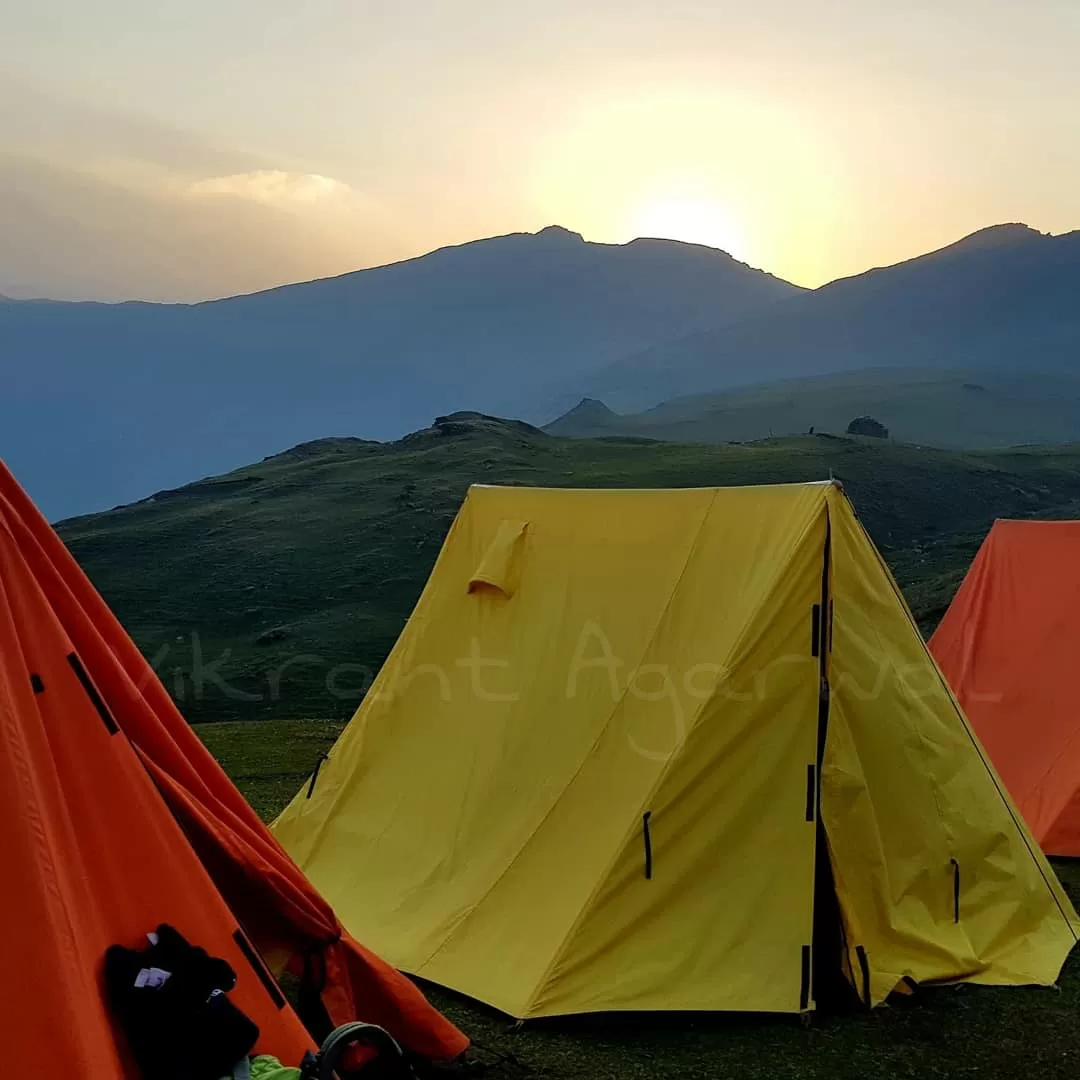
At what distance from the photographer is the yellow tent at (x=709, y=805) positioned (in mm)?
6918

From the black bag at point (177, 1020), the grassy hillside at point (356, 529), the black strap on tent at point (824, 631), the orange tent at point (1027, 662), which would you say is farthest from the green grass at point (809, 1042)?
the grassy hillside at point (356, 529)

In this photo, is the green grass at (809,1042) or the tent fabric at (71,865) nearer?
the tent fabric at (71,865)

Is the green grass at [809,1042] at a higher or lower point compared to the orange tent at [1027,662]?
lower

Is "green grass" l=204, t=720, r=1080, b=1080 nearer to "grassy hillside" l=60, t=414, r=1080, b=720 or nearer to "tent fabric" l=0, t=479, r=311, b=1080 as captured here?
"tent fabric" l=0, t=479, r=311, b=1080

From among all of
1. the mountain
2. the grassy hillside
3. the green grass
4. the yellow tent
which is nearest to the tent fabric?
the green grass

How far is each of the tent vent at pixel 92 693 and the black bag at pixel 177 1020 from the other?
926mm

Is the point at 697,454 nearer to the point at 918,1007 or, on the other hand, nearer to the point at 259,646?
the point at 259,646

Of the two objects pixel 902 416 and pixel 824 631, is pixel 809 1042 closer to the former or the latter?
pixel 824 631

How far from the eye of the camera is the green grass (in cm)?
620

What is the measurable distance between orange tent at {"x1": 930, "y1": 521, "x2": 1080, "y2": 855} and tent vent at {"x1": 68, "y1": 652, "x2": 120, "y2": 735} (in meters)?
8.36

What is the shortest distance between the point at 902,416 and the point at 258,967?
150547 mm

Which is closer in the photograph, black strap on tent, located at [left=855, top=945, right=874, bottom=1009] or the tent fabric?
the tent fabric

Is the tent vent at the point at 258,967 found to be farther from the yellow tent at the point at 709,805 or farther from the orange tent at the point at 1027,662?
the orange tent at the point at 1027,662

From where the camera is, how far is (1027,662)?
11570 mm
